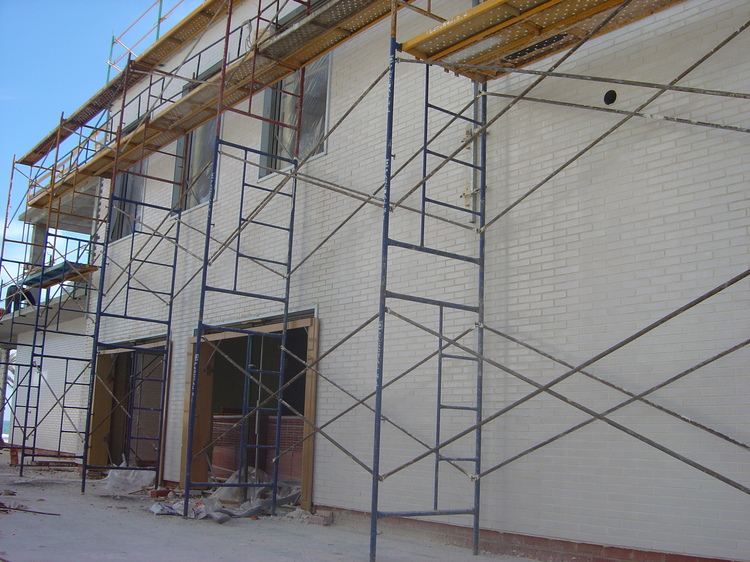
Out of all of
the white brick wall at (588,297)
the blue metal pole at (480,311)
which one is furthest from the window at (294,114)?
the blue metal pole at (480,311)

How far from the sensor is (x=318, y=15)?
9.49 m

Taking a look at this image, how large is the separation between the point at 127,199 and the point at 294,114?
5.32 metres

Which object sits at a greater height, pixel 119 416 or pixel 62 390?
pixel 62 390

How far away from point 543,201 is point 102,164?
10133 millimetres

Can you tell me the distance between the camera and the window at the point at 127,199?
15.3 meters

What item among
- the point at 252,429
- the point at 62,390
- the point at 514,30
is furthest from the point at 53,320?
the point at 514,30

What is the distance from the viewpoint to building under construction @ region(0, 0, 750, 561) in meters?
6.08

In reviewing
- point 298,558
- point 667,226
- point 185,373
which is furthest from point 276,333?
point 667,226

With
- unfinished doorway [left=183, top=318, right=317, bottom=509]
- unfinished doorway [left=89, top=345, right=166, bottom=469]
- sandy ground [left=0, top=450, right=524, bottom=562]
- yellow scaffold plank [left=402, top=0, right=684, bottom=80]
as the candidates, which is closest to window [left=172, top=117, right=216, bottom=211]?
unfinished doorway [left=183, top=318, right=317, bottom=509]

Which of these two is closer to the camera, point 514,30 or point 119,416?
point 514,30

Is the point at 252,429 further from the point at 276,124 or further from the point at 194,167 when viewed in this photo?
the point at 194,167

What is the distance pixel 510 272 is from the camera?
296 inches

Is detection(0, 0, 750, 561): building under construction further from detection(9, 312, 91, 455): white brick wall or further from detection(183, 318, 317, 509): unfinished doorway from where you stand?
detection(9, 312, 91, 455): white brick wall

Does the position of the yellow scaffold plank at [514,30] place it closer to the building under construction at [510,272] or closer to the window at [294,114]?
the building under construction at [510,272]
